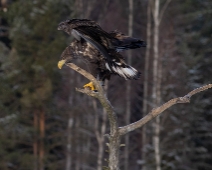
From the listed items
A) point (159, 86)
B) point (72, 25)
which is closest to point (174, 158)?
point (159, 86)

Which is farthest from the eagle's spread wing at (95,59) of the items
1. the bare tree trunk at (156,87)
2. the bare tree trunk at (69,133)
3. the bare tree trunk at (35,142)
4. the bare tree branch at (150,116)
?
the bare tree trunk at (69,133)

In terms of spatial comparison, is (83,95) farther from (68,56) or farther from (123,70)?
(123,70)

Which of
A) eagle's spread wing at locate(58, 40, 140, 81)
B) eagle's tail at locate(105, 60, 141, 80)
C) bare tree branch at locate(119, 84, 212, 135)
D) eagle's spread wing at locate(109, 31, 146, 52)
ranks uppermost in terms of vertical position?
eagle's spread wing at locate(109, 31, 146, 52)

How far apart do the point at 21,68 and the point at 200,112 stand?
23.6 feet

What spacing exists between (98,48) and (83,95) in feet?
45.5

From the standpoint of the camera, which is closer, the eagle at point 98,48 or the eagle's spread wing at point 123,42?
the eagle at point 98,48

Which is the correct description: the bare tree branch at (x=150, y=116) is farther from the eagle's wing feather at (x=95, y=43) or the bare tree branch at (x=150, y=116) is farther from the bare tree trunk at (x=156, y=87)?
the bare tree trunk at (x=156, y=87)

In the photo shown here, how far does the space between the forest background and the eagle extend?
10.8 meters

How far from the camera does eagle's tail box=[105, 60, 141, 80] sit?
5.43 metres

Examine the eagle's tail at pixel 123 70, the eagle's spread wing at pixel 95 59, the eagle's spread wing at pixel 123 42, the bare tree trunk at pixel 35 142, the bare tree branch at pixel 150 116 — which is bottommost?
the bare tree branch at pixel 150 116

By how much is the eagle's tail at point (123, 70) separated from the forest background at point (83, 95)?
10.9 m

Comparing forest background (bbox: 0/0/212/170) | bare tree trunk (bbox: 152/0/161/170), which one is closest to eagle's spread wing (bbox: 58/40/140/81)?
forest background (bbox: 0/0/212/170)

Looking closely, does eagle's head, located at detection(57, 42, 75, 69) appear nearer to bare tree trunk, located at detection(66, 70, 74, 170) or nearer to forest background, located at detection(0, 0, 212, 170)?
forest background, located at detection(0, 0, 212, 170)

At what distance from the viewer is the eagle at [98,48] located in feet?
17.6
